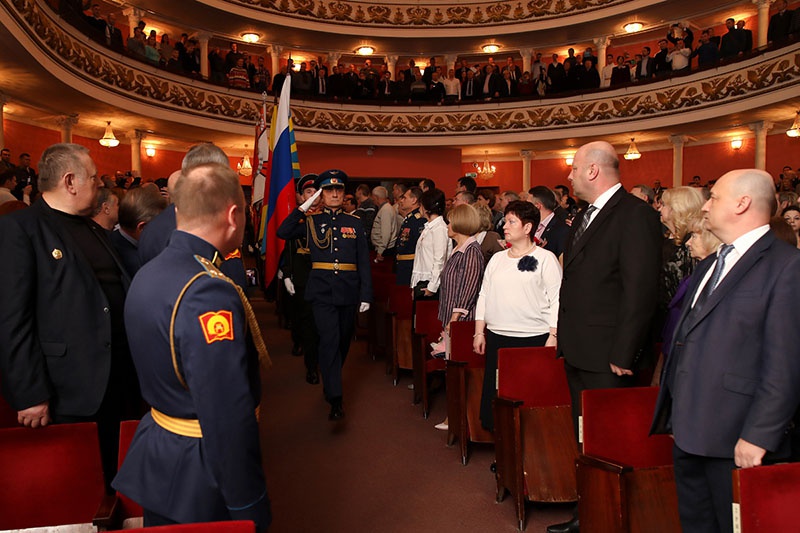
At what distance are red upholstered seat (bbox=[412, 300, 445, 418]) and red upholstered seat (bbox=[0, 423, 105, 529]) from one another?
117 inches

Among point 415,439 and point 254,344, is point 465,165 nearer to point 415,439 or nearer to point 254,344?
point 415,439

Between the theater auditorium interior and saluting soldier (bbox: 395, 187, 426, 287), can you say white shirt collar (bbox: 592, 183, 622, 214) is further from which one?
saluting soldier (bbox: 395, 187, 426, 287)

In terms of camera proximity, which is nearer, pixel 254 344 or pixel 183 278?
pixel 183 278

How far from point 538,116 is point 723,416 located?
15.0 metres

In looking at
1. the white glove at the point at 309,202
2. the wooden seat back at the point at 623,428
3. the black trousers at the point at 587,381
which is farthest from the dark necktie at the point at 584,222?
the white glove at the point at 309,202

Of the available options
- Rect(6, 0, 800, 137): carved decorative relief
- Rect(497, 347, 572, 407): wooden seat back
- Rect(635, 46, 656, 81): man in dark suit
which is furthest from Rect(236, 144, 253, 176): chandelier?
Rect(497, 347, 572, 407): wooden seat back

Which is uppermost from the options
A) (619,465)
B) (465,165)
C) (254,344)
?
(465,165)

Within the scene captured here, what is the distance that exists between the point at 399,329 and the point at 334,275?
1240mm

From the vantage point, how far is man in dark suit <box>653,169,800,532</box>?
5.97ft

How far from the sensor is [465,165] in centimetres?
1884

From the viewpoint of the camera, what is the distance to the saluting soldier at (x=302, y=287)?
5469mm

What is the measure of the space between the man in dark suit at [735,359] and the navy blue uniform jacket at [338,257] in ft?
9.25

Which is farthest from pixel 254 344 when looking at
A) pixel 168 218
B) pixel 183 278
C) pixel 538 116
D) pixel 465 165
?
pixel 465 165

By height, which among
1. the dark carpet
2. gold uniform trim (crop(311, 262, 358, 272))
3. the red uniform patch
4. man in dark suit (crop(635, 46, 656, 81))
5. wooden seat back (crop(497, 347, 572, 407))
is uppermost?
man in dark suit (crop(635, 46, 656, 81))
